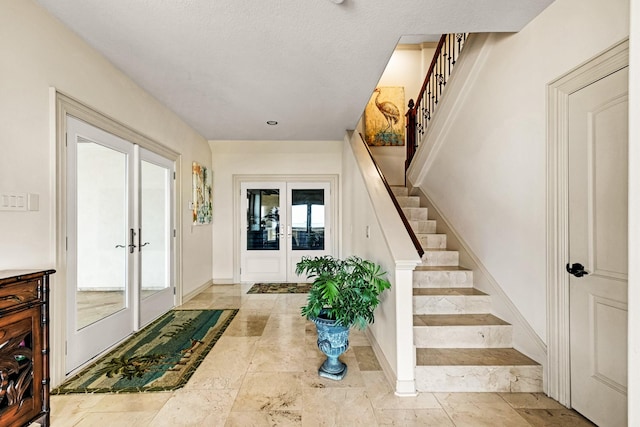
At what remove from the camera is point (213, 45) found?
2.42 metres

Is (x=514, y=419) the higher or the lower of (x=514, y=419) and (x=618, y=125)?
the lower

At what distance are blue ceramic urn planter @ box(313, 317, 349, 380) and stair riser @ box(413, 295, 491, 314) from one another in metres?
0.79

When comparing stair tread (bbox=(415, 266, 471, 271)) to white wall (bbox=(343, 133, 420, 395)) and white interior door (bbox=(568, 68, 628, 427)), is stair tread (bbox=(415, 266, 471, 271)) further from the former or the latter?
white interior door (bbox=(568, 68, 628, 427))

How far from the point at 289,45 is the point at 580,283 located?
8.48 feet

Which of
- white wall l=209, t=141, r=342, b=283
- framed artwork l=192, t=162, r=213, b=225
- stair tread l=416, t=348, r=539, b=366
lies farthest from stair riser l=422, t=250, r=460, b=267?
framed artwork l=192, t=162, r=213, b=225

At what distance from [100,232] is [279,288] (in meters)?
3.06

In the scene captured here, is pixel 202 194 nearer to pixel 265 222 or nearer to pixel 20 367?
pixel 265 222

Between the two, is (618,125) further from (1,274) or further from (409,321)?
(1,274)

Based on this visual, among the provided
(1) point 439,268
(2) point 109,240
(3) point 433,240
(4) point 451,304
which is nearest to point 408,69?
(3) point 433,240

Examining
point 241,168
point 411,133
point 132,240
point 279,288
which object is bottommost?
point 279,288

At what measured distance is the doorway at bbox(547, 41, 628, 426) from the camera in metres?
1.68

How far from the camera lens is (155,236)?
3.75m

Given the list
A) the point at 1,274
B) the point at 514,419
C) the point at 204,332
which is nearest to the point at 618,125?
the point at 514,419

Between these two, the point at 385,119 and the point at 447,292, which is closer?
the point at 447,292
